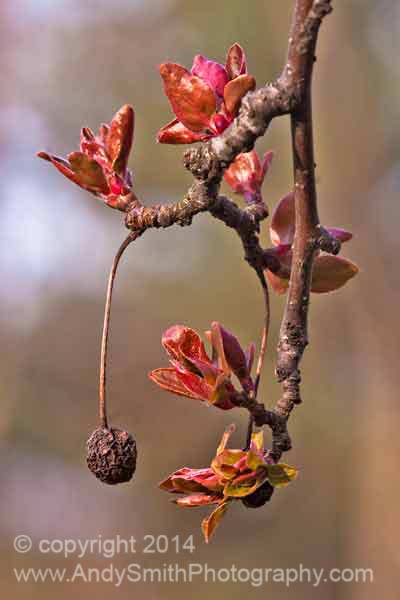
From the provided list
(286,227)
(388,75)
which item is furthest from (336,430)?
(286,227)

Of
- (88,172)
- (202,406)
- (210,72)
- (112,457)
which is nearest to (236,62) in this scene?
(210,72)

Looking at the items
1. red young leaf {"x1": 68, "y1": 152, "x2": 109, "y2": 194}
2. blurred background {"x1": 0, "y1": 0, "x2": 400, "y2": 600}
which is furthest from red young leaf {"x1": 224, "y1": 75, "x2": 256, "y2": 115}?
blurred background {"x1": 0, "y1": 0, "x2": 400, "y2": 600}

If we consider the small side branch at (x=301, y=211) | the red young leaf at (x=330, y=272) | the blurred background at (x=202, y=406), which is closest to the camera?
the small side branch at (x=301, y=211)

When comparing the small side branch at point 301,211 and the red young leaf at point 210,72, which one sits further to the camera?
the red young leaf at point 210,72

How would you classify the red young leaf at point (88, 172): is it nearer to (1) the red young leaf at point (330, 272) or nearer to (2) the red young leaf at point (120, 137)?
(2) the red young leaf at point (120, 137)

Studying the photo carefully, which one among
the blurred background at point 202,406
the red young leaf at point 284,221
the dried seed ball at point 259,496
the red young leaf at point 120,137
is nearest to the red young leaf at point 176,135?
the red young leaf at point 120,137

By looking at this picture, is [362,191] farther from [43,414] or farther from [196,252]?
[43,414]

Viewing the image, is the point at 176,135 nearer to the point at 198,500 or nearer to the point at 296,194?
the point at 296,194

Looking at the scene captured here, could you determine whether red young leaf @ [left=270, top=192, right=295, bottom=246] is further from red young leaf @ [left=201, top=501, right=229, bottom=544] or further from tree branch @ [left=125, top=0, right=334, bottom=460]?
red young leaf @ [left=201, top=501, right=229, bottom=544]
